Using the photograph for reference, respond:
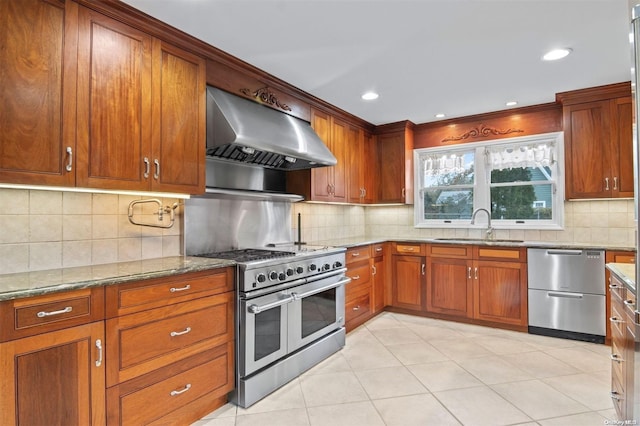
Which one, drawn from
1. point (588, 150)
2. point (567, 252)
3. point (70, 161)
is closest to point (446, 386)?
point (567, 252)

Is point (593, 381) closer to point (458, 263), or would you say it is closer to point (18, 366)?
point (458, 263)

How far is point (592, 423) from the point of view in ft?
6.59

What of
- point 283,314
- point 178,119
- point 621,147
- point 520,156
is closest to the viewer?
point 178,119

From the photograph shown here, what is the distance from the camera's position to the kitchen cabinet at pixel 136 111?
72.7 inches

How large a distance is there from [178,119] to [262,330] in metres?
1.55

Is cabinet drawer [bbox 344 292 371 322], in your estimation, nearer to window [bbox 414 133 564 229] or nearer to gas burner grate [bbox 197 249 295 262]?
gas burner grate [bbox 197 249 295 262]

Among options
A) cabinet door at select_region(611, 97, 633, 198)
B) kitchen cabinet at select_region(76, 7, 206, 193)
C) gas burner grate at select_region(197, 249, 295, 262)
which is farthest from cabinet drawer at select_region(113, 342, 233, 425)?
cabinet door at select_region(611, 97, 633, 198)

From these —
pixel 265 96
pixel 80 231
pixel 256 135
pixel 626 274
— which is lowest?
pixel 626 274

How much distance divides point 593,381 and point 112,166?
360cm

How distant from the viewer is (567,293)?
3.39 meters

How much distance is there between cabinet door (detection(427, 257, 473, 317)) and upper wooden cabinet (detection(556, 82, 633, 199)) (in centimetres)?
138

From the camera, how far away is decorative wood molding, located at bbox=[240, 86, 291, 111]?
282cm

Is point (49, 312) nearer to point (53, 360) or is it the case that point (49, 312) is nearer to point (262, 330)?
point (53, 360)

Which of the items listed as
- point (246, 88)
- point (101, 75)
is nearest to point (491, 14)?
point (246, 88)
